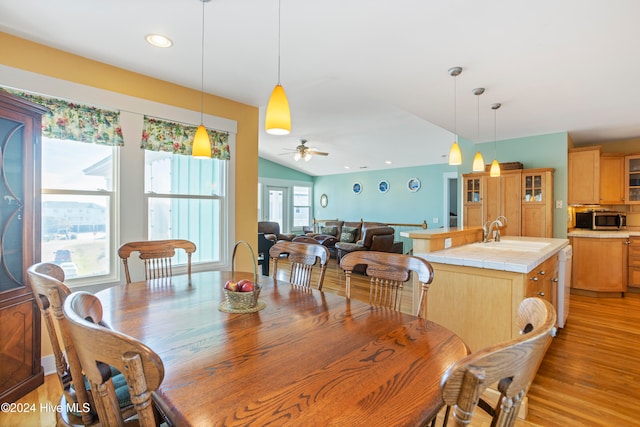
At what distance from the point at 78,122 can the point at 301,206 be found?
7.93 m

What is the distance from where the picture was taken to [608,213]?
4816 millimetres

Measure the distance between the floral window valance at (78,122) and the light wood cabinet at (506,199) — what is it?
16.2 feet

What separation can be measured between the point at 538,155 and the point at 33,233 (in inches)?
233

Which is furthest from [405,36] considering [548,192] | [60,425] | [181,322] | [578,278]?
[578,278]

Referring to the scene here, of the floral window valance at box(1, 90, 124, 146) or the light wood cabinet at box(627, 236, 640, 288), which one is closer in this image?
the floral window valance at box(1, 90, 124, 146)

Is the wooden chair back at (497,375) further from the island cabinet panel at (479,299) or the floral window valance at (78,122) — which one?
the floral window valance at (78,122)

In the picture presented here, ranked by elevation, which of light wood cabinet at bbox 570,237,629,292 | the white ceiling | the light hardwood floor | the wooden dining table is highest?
the white ceiling

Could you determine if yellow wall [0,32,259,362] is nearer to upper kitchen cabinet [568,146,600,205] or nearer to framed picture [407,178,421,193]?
upper kitchen cabinet [568,146,600,205]

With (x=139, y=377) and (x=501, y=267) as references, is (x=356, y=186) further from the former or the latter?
(x=139, y=377)

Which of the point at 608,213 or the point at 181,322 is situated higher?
the point at 608,213

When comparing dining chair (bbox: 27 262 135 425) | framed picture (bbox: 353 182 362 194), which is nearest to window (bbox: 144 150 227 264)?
dining chair (bbox: 27 262 135 425)

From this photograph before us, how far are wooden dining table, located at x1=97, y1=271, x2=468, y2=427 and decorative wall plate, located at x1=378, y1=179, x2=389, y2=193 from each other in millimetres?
7369

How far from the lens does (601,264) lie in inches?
175

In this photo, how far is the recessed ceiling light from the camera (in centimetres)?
222
